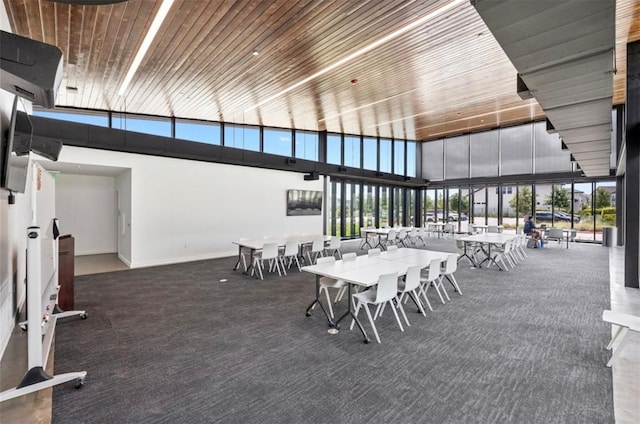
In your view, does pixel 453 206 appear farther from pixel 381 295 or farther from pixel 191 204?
pixel 381 295

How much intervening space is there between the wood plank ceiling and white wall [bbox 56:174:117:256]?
2.74 meters

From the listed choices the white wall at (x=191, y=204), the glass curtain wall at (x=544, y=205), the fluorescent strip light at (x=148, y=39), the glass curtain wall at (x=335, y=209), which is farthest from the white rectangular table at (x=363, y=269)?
the glass curtain wall at (x=544, y=205)

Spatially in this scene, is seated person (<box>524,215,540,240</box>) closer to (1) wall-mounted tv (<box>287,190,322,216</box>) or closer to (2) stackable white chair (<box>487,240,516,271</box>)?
(2) stackable white chair (<box>487,240,516,271</box>)

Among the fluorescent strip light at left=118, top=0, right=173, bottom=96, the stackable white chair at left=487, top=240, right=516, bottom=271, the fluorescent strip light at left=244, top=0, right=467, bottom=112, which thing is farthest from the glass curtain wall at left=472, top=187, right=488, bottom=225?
the fluorescent strip light at left=118, top=0, right=173, bottom=96

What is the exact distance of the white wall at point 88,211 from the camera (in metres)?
8.91

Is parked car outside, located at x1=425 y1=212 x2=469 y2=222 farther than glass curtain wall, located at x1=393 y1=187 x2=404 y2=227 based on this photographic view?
Yes

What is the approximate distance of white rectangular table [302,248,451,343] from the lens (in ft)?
12.4

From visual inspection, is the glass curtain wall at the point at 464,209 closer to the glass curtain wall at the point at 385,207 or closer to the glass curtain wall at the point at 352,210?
the glass curtain wall at the point at 385,207

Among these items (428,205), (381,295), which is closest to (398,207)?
(428,205)

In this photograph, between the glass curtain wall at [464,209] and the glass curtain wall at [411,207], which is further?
the glass curtain wall at [411,207]

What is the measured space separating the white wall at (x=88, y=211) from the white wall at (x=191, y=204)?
3.34ft

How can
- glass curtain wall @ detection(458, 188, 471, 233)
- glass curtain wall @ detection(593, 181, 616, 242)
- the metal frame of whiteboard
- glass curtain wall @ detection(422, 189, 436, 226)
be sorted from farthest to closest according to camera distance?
1. glass curtain wall @ detection(422, 189, 436, 226)
2. glass curtain wall @ detection(458, 188, 471, 233)
3. glass curtain wall @ detection(593, 181, 616, 242)
4. the metal frame of whiteboard

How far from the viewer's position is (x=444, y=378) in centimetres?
276

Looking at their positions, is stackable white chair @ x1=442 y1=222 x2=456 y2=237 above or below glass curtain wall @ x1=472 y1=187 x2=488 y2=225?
below
